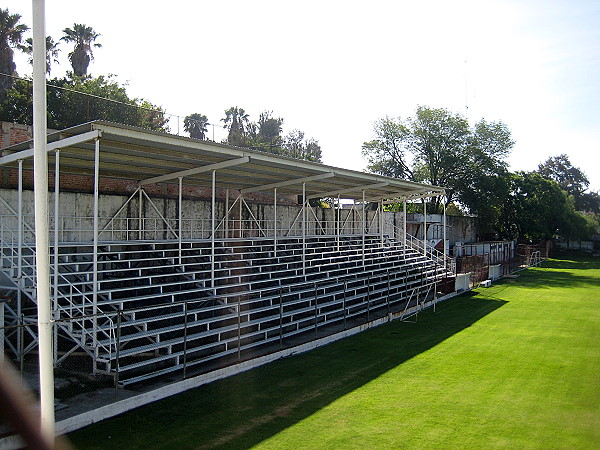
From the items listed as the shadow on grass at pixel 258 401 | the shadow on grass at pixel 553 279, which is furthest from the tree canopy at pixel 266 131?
the shadow on grass at pixel 258 401

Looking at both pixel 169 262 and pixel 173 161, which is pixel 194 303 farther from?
pixel 173 161

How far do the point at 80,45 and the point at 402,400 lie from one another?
38804 mm

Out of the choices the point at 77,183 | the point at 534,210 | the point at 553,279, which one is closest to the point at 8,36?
the point at 77,183

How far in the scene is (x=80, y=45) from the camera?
127 feet

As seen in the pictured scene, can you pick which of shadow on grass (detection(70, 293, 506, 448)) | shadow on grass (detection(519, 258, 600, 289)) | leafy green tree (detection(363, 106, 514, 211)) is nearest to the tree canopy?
leafy green tree (detection(363, 106, 514, 211))

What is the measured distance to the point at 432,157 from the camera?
143ft

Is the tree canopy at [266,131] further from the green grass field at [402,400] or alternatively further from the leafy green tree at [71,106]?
the green grass field at [402,400]

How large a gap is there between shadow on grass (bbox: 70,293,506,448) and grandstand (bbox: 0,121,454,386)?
2.85ft

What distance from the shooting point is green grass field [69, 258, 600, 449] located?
6.77 meters

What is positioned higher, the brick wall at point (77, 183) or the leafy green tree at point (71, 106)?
the leafy green tree at point (71, 106)

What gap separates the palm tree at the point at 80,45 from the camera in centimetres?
3841

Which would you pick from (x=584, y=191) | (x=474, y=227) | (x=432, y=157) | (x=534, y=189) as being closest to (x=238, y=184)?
(x=432, y=157)

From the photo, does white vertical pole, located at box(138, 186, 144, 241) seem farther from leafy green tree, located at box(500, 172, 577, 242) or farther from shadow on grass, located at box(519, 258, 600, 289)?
leafy green tree, located at box(500, 172, 577, 242)

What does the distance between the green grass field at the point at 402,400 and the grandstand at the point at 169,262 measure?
1.26 m
